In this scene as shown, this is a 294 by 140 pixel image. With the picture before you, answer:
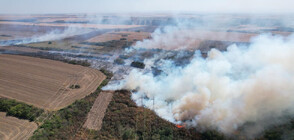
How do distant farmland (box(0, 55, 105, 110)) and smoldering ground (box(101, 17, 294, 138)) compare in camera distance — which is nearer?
smoldering ground (box(101, 17, 294, 138))

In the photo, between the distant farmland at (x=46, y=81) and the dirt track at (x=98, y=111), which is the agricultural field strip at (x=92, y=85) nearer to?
the distant farmland at (x=46, y=81)

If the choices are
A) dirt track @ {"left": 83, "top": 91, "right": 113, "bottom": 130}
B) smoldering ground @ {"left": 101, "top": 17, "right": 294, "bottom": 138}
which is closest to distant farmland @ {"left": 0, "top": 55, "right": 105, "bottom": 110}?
dirt track @ {"left": 83, "top": 91, "right": 113, "bottom": 130}

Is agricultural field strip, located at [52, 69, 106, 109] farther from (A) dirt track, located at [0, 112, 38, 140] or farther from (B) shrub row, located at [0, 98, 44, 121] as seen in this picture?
(A) dirt track, located at [0, 112, 38, 140]

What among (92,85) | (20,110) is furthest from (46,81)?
(20,110)

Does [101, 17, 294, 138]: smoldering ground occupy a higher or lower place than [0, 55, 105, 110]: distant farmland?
higher

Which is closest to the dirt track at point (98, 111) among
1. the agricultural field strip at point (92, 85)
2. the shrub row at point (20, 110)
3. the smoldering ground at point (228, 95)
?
the agricultural field strip at point (92, 85)

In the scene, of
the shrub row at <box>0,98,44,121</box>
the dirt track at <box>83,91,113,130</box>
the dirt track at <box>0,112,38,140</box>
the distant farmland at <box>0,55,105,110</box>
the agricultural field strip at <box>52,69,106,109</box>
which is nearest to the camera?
the dirt track at <box>0,112,38,140</box>
